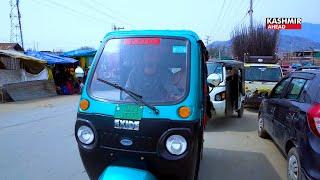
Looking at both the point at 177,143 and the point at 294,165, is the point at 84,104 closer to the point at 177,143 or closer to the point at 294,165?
the point at 177,143

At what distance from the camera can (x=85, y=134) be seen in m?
4.35

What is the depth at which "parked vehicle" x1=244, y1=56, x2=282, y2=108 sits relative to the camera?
1519cm

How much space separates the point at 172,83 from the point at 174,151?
2.58 feet

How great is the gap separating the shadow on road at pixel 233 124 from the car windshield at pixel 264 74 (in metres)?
2.54

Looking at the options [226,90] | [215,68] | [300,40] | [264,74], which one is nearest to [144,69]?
[226,90]

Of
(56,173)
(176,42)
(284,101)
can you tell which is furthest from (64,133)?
(176,42)

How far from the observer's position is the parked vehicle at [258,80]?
15188mm

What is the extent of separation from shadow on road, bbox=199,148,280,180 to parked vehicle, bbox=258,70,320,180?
1.69 feet

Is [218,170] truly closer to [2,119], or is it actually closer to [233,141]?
[233,141]

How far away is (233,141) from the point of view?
9.27 metres

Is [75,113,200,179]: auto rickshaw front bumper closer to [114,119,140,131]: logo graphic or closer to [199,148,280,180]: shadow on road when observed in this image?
[114,119,140,131]: logo graphic

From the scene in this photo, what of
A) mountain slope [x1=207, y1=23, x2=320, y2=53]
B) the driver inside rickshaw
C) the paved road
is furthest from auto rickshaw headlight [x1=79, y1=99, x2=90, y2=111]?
mountain slope [x1=207, y1=23, x2=320, y2=53]

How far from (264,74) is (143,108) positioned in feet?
41.0

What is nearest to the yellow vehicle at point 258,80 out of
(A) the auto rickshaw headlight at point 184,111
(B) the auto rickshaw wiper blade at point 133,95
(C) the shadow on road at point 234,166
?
(C) the shadow on road at point 234,166
